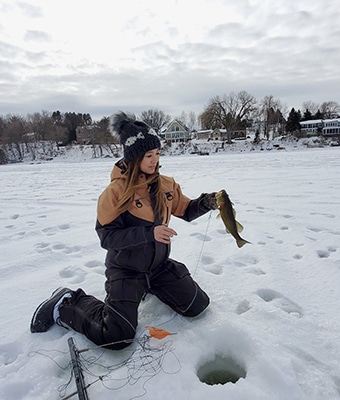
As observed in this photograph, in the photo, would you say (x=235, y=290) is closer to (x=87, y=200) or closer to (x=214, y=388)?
(x=214, y=388)

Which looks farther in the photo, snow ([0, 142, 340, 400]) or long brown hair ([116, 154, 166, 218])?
long brown hair ([116, 154, 166, 218])

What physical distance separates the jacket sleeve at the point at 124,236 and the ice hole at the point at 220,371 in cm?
91

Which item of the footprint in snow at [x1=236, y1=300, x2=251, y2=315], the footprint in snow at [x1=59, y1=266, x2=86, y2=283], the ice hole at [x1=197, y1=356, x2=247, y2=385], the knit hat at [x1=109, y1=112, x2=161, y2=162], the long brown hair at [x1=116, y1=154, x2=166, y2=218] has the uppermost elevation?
the knit hat at [x1=109, y1=112, x2=161, y2=162]

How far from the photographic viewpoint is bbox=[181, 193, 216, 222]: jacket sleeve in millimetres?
2584

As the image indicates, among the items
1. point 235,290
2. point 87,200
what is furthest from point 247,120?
point 235,290

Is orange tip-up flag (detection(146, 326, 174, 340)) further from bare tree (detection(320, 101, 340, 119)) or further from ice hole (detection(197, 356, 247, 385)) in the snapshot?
bare tree (detection(320, 101, 340, 119))

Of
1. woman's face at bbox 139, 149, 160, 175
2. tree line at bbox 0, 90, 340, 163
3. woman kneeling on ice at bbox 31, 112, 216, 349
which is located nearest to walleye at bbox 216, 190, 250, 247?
woman kneeling on ice at bbox 31, 112, 216, 349

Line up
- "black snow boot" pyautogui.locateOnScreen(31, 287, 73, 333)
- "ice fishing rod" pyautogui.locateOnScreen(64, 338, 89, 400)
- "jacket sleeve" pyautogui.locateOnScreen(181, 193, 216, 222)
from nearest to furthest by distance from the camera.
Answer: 1. "ice fishing rod" pyautogui.locateOnScreen(64, 338, 89, 400)
2. "black snow boot" pyautogui.locateOnScreen(31, 287, 73, 333)
3. "jacket sleeve" pyautogui.locateOnScreen(181, 193, 216, 222)

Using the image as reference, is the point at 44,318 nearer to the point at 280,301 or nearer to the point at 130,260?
the point at 130,260

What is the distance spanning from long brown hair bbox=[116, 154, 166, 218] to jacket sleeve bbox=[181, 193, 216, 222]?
0.37m

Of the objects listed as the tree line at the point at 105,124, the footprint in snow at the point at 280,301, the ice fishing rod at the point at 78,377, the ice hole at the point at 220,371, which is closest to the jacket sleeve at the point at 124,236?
the ice fishing rod at the point at 78,377

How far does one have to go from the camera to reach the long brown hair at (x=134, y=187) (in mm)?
2201

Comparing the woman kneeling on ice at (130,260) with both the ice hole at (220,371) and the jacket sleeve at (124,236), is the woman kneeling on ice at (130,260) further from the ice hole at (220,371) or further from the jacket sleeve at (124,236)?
the ice hole at (220,371)

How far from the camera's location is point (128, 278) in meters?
2.21
